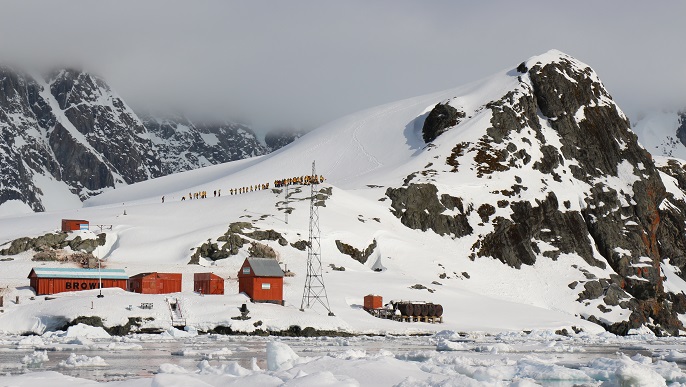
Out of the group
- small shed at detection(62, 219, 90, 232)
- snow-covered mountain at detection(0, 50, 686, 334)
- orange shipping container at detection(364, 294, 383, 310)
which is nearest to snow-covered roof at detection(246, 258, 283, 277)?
snow-covered mountain at detection(0, 50, 686, 334)

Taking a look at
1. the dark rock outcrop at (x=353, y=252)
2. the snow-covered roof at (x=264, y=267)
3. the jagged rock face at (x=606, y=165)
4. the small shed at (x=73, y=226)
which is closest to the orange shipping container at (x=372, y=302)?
the snow-covered roof at (x=264, y=267)

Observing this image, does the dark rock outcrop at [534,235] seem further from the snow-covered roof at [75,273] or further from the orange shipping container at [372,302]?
the snow-covered roof at [75,273]

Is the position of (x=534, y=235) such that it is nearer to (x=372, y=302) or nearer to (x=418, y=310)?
(x=418, y=310)

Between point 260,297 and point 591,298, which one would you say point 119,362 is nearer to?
point 260,297

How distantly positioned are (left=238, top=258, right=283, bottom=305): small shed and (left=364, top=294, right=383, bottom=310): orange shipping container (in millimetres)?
10282

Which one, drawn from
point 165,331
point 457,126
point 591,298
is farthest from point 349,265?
point 457,126

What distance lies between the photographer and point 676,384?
36625 mm

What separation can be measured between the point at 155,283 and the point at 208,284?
5.55 metres

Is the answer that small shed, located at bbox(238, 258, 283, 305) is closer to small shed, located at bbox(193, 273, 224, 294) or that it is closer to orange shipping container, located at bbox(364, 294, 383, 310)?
small shed, located at bbox(193, 273, 224, 294)

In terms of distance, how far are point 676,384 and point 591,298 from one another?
96.6 m

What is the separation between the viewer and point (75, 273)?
9431cm

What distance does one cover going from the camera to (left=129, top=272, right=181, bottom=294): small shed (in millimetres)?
93688

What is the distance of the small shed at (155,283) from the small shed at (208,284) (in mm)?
2065

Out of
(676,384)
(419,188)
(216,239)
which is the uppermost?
(419,188)
